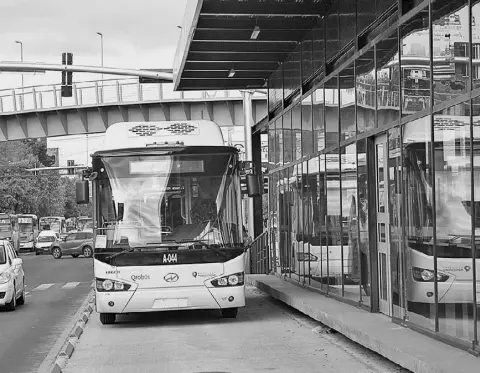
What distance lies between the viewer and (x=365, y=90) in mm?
14641

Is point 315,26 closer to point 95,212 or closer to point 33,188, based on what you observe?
point 95,212

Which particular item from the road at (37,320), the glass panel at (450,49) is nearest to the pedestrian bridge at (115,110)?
the road at (37,320)

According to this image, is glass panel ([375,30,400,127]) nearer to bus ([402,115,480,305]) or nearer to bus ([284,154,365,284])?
bus ([402,115,480,305])

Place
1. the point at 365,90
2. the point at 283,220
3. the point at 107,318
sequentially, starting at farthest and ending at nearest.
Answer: the point at 283,220 < the point at 107,318 < the point at 365,90

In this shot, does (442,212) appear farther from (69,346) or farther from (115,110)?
(115,110)

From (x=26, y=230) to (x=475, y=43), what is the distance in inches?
2906

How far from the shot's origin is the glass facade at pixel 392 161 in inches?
399

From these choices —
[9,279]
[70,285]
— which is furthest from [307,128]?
[70,285]

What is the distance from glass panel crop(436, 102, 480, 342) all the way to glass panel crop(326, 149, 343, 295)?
562 centimetres

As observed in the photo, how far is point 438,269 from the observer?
1096 cm

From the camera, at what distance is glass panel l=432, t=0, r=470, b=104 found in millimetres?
10070

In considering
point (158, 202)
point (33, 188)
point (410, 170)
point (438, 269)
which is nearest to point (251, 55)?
point (158, 202)

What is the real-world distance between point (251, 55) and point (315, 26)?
3.49m

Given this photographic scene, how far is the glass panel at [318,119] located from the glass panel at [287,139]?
284 centimetres
